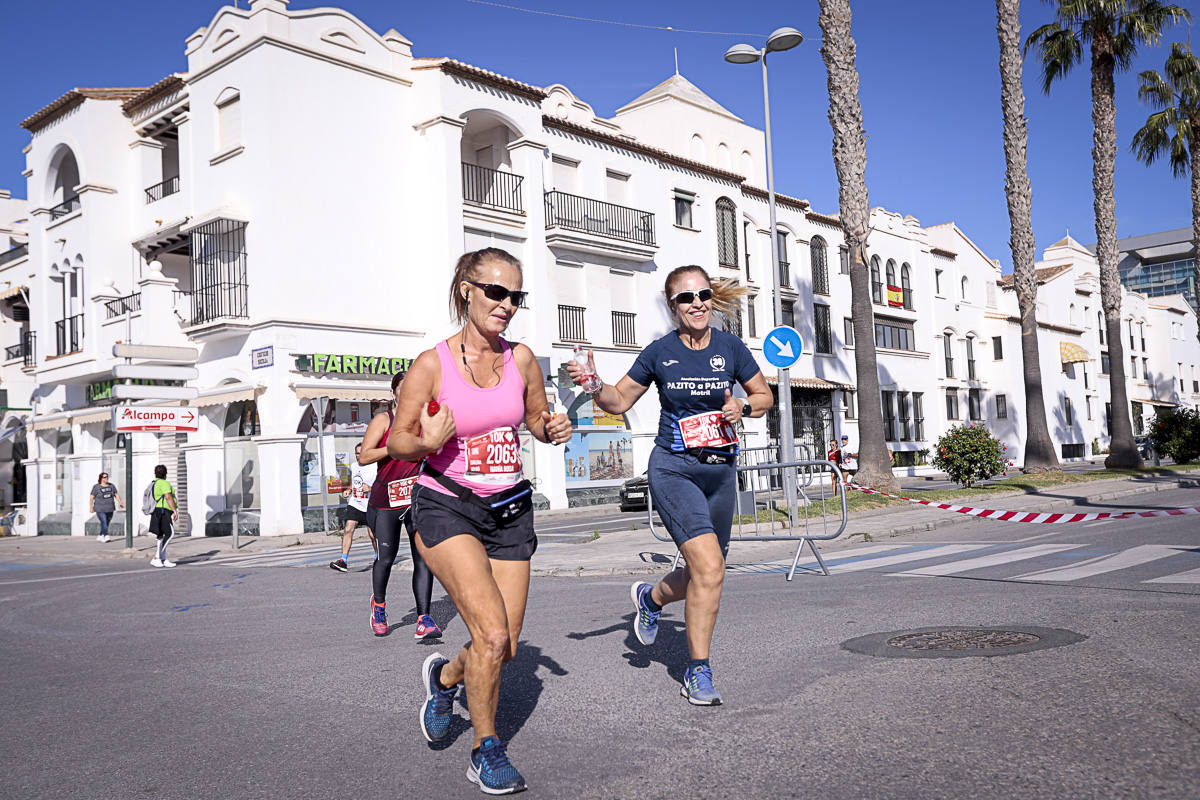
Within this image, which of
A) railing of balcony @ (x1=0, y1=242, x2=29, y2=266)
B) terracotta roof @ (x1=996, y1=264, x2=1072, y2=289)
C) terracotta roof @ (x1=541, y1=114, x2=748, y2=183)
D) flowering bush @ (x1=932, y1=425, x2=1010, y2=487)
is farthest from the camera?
terracotta roof @ (x1=996, y1=264, x2=1072, y2=289)

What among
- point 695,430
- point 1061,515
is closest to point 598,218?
point 1061,515

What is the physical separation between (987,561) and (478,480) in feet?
25.1

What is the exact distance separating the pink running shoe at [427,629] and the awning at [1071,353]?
5636 centimetres

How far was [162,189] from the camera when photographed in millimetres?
26906

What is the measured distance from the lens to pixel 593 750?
4.03m

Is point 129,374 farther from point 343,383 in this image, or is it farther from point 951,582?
point 951,582

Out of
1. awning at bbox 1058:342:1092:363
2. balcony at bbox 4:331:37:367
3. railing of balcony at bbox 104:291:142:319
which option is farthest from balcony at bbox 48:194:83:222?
awning at bbox 1058:342:1092:363

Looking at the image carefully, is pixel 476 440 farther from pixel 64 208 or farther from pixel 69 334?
pixel 64 208

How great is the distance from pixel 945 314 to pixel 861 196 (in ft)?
100

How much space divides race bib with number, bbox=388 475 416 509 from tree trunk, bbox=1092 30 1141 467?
2601 cm

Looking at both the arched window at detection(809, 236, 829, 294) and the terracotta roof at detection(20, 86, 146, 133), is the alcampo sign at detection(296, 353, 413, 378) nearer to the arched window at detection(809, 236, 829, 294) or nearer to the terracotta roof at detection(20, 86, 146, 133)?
the terracotta roof at detection(20, 86, 146, 133)

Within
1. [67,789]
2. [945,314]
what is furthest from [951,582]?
[945,314]

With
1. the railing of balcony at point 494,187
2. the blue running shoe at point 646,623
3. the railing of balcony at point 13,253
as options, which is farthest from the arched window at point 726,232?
the blue running shoe at point 646,623

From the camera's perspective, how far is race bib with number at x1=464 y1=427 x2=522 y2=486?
3961 mm
